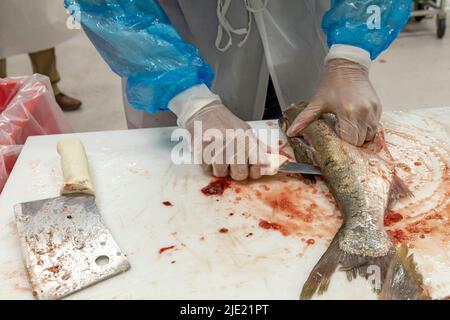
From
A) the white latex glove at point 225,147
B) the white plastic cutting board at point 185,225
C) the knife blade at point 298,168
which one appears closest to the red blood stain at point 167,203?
the white plastic cutting board at point 185,225

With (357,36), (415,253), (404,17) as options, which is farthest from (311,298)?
(404,17)

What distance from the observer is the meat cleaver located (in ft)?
2.86

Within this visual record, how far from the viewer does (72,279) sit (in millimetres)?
875

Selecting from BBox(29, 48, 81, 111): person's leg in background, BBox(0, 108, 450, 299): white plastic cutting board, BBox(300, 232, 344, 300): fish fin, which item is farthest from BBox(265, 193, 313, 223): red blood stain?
BBox(29, 48, 81, 111): person's leg in background

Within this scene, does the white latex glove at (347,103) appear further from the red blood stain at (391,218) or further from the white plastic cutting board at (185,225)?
the red blood stain at (391,218)

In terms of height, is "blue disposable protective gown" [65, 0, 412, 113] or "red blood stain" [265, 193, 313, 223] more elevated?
"blue disposable protective gown" [65, 0, 412, 113]

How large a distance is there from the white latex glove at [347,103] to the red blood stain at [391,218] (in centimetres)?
24

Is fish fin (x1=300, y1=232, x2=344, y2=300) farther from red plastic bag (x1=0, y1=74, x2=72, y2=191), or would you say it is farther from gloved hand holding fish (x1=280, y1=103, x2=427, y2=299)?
red plastic bag (x1=0, y1=74, x2=72, y2=191)

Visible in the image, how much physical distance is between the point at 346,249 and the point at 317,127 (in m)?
0.42

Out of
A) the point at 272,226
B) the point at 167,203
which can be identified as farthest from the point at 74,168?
the point at 272,226

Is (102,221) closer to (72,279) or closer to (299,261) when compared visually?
(72,279)

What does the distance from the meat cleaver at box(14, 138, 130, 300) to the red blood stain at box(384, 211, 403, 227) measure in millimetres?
540
